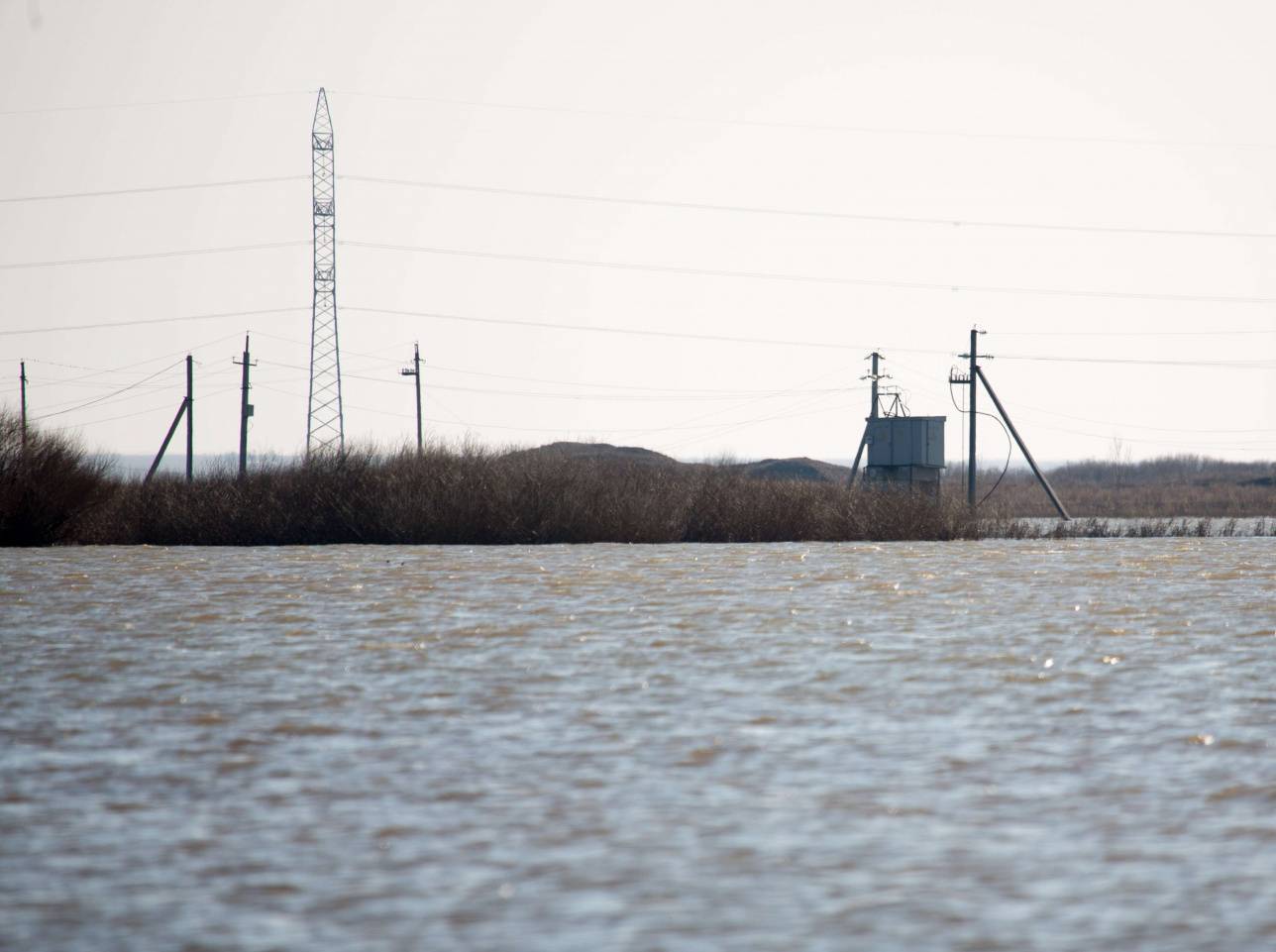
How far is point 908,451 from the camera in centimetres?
4250

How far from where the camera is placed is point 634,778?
7.27 m

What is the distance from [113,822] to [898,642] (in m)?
7.79

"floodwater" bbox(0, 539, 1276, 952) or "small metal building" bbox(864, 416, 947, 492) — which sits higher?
"small metal building" bbox(864, 416, 947, 492)

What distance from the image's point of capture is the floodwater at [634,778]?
16.6ft

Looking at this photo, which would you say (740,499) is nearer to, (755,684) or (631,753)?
(755,684)

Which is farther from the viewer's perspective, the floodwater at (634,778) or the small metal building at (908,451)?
the small metal building at (908,451)

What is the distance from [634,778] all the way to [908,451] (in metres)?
36.1

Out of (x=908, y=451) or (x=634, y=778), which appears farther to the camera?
(x=908, y=451)

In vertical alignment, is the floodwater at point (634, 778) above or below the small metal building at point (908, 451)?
below

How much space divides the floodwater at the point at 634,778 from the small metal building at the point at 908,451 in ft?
88.5

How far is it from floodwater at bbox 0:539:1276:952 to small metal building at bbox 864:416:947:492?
88.5 ft

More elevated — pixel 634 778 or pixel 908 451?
pixel 908 451

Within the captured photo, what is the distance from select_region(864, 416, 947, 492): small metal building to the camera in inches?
1672

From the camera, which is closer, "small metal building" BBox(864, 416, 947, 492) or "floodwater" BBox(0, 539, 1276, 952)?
"floodwater" BBox(0, 539, 1276, 952)
